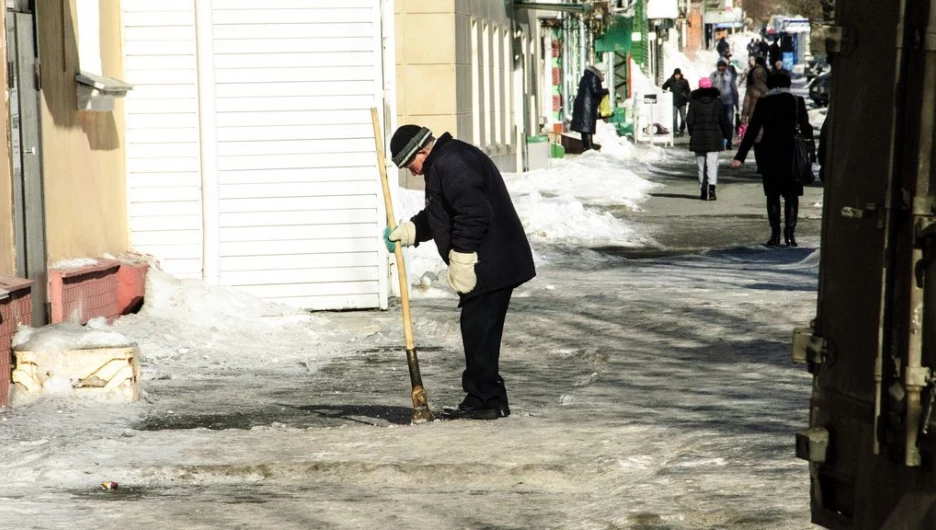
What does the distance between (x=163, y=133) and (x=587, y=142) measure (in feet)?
77.4

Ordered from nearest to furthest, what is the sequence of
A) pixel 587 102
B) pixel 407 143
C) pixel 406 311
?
pixel 407 143
pixel 406 311
pixel 587 102

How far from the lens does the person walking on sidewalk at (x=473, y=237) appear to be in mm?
8289

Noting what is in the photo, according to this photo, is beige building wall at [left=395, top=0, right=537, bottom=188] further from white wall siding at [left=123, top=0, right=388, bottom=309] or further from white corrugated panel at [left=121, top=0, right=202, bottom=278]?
white corrugated panel at [left=121, top=0, right=202, bottom=278]

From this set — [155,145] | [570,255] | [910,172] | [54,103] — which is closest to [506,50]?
[570,255]

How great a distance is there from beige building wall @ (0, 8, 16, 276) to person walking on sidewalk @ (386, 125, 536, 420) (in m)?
2.64

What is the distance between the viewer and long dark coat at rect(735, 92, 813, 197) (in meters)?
17.3

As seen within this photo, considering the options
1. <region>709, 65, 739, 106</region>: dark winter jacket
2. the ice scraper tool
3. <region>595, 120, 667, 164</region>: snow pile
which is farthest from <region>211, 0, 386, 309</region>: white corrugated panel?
<region>709, 65, 739, 106</region>: dark winter jacket

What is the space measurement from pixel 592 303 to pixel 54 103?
14.6 feet

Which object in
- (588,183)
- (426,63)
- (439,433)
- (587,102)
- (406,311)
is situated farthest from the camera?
(587,102)

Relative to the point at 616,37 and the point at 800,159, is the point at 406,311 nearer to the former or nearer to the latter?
the point at 800,159

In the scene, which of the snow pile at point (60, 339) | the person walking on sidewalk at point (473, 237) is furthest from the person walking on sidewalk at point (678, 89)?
the person walking on sidewalk at point (473, 237)

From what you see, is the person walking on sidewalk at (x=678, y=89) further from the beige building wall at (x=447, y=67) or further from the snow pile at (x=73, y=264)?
the snow pile at (x=73, y=264)

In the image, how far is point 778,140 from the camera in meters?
17.4

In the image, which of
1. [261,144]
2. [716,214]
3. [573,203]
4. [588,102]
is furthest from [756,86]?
[261,144]
